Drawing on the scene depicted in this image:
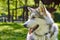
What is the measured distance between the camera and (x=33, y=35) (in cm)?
536

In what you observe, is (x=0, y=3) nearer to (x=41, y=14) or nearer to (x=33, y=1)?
(x=33, y=1)

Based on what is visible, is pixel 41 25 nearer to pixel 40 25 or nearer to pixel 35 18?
pixel 40 25

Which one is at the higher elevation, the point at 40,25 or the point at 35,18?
the point at 35,18

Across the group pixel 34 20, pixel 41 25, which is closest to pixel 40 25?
pixel 41 25

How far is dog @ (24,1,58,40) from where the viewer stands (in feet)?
16.6

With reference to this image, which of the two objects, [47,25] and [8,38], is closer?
[47,25]

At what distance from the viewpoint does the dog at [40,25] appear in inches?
199

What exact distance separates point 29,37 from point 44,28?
0.38 metres

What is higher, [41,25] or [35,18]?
[35,18]

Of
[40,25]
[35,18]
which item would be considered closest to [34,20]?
[35,18]

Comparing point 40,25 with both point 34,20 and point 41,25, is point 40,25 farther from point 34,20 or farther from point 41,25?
point 34,20

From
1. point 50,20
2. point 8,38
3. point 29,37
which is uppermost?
point 50,20

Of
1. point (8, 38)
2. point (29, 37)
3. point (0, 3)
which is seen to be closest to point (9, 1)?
point (0, 3)

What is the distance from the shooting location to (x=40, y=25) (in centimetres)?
523
